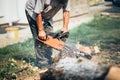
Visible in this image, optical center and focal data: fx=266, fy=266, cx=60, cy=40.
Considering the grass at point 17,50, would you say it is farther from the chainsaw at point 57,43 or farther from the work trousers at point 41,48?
the chainsaw at point 57,43

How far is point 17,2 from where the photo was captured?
13.1 meters

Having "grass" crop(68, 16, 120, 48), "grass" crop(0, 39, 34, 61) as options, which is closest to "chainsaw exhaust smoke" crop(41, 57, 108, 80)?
"grass" crop(0, 39, 34, 61)

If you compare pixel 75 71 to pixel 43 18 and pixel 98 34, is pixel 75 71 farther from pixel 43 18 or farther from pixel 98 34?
pixel 98 34

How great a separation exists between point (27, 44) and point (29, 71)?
265cm

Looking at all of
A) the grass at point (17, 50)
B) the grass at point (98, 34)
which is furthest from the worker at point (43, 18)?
the grass at point (98, 34)

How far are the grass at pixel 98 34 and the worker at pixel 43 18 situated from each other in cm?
288

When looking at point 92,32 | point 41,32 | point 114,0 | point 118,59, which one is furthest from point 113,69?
point 114,0

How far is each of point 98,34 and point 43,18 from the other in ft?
16.5

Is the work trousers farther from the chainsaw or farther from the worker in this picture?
the chainsaw

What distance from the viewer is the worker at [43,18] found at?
19.0ft

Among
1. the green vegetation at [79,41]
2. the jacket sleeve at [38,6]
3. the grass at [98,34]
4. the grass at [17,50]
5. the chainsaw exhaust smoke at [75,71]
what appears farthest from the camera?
the grass at [98,34]

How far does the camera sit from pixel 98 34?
10.9m

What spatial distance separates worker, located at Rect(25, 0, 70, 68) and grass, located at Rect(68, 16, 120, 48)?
2.88m

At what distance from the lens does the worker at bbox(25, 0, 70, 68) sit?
5777 millimetres
